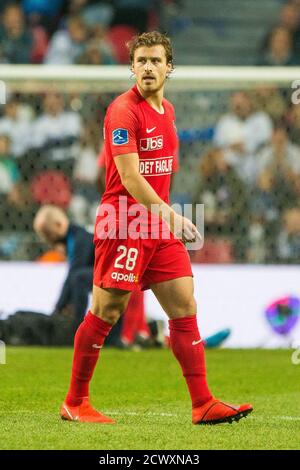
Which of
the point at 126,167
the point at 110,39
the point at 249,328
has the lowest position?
the point at 249,328

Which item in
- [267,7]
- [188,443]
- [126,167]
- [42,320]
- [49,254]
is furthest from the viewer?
[267,7]

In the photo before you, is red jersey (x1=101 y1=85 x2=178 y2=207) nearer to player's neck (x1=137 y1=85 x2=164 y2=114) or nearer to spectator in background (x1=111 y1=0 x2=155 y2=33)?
player's neck (x1=137 y1=85 x2=164 y2=114)

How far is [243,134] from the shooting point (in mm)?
11914

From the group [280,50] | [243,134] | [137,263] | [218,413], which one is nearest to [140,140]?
[137,263]

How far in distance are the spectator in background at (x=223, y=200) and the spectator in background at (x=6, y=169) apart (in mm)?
1919

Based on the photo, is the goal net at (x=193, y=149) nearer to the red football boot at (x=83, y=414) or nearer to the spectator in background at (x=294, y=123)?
the spectator in background at (x=294, y=123)

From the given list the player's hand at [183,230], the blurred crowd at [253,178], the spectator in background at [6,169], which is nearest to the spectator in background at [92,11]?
the spectator in background at [6,169]

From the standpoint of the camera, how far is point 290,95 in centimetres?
1203

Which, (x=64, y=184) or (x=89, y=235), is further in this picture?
(x=64, y=184)

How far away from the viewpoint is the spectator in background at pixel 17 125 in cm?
1210

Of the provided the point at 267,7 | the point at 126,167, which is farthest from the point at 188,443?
the point at 267,7

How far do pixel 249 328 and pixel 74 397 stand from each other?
4932mm

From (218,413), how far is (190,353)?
36cm

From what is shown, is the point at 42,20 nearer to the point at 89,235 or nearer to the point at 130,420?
the point at 89,235
